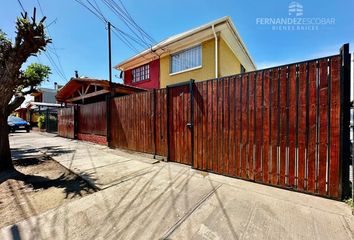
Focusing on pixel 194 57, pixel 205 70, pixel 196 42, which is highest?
pixel 196 42

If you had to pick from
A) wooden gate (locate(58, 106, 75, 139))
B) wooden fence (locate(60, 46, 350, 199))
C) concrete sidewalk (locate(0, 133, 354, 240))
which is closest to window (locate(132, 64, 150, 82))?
wooden gate (locate(58, 106, 75, 139))

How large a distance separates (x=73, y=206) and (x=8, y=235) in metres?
0.78

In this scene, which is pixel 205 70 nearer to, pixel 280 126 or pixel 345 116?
pixel 280 126

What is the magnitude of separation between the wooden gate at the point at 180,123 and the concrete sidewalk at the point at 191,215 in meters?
1.29

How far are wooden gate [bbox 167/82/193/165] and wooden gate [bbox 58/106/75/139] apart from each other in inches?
347

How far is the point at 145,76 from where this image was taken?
38.9 feet

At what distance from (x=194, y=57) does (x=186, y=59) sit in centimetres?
59

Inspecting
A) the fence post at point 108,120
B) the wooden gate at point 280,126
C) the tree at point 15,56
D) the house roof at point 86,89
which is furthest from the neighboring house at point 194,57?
the tree at point 15,56

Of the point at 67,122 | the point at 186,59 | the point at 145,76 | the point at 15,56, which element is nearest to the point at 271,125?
the point at 15,56

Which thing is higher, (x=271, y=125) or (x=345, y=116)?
(x=345, y=116)

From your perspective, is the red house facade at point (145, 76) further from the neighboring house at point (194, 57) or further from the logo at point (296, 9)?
the logo at point (296, 9)

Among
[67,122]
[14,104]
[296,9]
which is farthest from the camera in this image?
[67,122]

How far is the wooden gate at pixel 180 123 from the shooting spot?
473cm

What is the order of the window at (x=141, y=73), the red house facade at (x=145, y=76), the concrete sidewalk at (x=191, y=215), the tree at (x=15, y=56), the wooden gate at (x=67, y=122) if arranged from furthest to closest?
1. the window at (x=141, y=73)
2. the wooden gate at (x=67, y=122)
3. the red house facade at (x=145, y=76)
4. the tree at (x=15, y=56)
5. the concrete sidewalk at (x=191, y=215)
